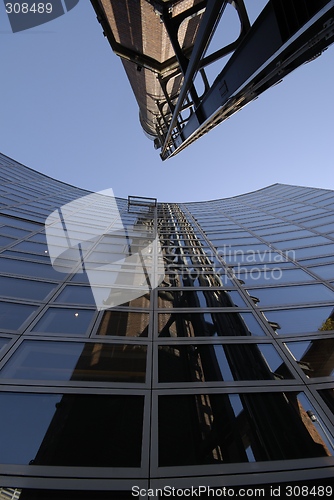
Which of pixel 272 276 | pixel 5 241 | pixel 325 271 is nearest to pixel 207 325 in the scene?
pixel 272 276

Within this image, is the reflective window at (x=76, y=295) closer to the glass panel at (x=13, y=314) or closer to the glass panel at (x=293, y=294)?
the glass panel at (x=13, y=314)

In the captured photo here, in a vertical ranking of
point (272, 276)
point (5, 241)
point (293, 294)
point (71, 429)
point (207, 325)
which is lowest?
point (272, 276)

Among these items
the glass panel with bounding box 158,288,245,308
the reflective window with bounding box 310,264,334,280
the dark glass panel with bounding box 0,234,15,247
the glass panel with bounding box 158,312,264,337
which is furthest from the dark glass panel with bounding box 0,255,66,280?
the reflective window with bounding box 310,264,334,280

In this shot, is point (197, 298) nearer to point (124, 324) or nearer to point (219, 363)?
point (124, 324)

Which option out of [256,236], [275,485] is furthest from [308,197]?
[275,485]

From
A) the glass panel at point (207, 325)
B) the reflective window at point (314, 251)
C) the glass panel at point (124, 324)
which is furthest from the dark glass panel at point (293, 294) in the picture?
the glass panel at point (124, 324)

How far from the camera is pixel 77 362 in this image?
5.03m

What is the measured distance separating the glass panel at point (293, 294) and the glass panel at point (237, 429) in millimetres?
3599

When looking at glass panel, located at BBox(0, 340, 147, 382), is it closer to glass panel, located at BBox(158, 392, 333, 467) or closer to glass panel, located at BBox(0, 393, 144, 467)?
glass panel, located at BBox(0, 393, 144, 467)

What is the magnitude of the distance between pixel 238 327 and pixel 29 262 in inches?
279

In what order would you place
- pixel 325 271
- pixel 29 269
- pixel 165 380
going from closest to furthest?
pixel 165 380 → pixel 29 269 → pixel 325 271

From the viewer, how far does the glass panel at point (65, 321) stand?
5938mm

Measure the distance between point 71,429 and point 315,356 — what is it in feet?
14.9

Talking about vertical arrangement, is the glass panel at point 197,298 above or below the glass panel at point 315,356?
below
